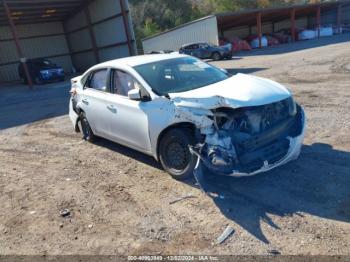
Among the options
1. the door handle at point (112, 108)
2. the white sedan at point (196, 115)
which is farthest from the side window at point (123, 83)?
the door handle at point (112, 108)

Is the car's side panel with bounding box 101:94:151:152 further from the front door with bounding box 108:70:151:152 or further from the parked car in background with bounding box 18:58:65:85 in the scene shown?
the parked car in background with bounding box 18:58:65:85

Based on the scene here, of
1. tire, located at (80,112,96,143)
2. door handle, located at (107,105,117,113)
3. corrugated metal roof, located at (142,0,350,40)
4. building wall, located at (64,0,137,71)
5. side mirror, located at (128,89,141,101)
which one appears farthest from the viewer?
corrugated metal roof, located at (142,0,350,40)

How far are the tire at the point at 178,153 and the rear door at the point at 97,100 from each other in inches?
61.3

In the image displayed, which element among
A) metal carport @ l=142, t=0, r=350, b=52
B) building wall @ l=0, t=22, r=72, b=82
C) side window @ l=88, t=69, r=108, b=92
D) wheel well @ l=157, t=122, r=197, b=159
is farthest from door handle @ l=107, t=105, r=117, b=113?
building wall @ l=0, t=22, r=72, b=82

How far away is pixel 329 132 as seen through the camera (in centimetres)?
606

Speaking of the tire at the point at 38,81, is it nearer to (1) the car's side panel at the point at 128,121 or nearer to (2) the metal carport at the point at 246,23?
(2) the metal carport at the point at 246,23

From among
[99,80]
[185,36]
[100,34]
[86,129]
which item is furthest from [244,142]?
[185,36]

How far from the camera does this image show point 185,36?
110 ft

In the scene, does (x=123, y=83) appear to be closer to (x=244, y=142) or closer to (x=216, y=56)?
(x=244, y=142)

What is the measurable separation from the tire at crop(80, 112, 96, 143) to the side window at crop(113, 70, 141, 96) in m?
1.48

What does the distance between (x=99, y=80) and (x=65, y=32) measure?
28251 mm

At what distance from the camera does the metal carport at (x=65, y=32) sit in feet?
74.7

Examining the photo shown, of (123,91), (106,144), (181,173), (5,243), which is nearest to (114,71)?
(123,91)

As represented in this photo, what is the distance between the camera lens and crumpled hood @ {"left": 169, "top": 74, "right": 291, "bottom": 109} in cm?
412
